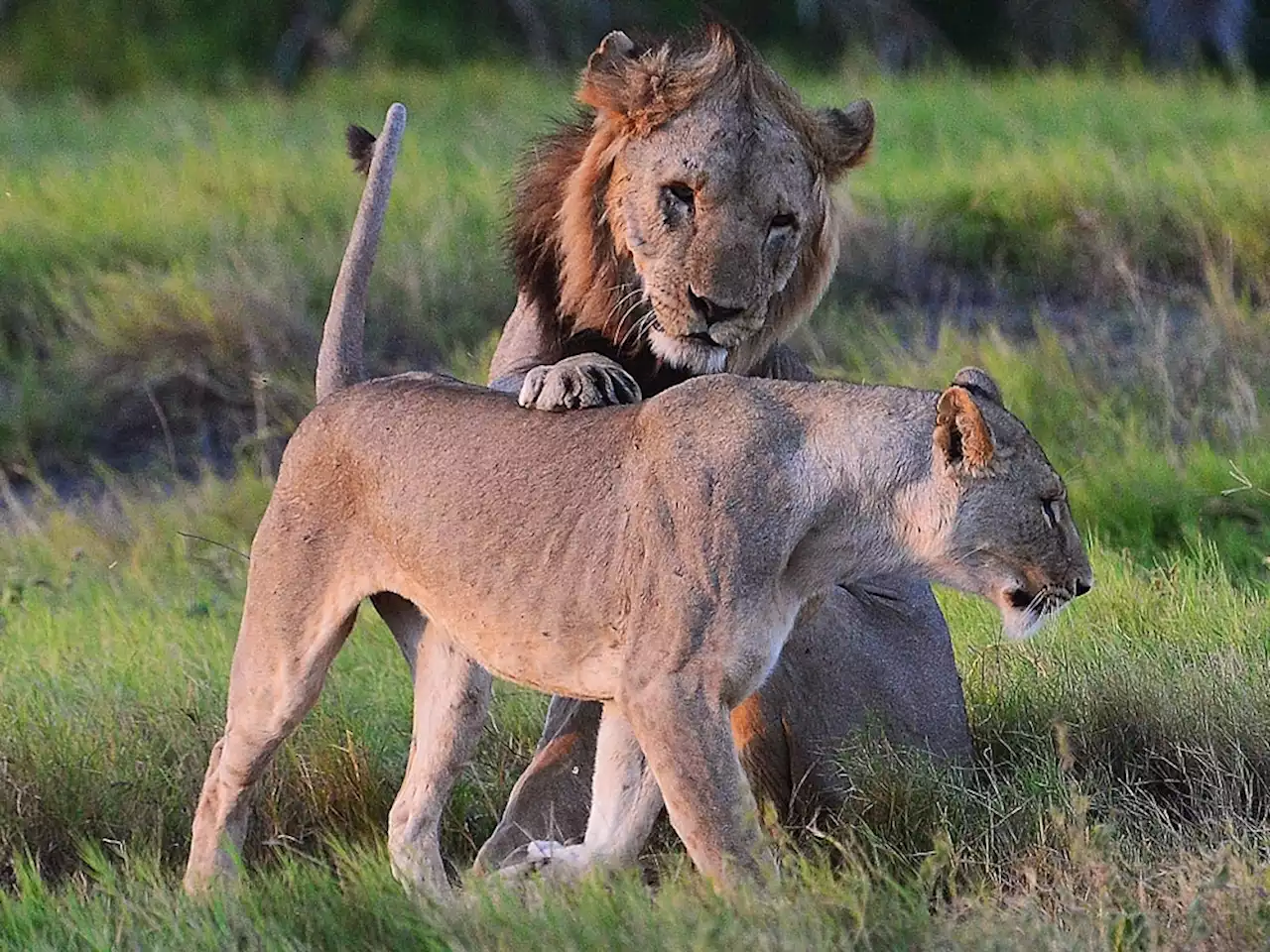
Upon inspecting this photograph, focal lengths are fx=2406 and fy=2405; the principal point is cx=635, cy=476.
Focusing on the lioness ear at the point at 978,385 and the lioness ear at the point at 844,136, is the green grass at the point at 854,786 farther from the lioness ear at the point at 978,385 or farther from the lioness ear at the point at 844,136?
the lioness ear at the point at 844,136

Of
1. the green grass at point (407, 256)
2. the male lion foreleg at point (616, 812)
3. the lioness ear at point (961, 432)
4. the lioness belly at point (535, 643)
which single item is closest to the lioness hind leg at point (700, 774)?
the lioness belly at point (535, 643)

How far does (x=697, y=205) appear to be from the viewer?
14.1 ft

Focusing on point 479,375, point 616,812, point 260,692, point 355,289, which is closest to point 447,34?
point 479,375

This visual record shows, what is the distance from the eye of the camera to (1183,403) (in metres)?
7.18

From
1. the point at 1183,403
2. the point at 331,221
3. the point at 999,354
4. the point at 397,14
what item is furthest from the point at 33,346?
the point at 397,14

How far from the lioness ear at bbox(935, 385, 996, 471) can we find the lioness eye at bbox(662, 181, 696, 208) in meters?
1.00

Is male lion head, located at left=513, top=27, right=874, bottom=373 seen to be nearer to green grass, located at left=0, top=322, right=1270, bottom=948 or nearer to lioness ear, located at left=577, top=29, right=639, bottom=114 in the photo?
lioness ear, located at left=577, top=29, right=639, bottom=114

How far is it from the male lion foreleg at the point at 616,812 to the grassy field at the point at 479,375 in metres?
0.12

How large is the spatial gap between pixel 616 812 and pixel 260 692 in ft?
2.00

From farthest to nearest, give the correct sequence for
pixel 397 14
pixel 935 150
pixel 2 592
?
pixel 397 14, pixel 935 150, pixel 2 592

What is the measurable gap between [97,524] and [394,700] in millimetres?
2364

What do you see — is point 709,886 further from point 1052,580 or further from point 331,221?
point 331,221

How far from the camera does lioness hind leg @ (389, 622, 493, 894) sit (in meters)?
4.03

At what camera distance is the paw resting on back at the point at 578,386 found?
3893 mm
